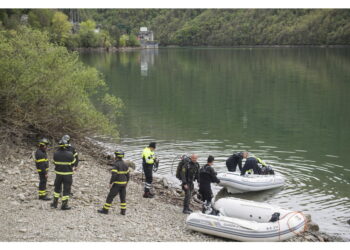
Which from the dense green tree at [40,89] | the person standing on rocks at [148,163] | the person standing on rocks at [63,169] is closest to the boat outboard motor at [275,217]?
the person standing on rocks at [148,163]

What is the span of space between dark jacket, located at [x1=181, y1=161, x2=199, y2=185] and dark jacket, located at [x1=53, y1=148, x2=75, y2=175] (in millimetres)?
3001

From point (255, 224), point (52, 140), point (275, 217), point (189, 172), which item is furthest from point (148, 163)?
point (52, 140)

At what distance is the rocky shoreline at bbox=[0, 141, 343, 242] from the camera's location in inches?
459

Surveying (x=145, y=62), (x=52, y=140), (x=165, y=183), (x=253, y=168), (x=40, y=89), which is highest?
(x=40, y=89)

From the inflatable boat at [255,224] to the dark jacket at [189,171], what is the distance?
4.17 feet

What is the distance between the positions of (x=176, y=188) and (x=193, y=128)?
13.3 metres

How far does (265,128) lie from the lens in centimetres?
3183

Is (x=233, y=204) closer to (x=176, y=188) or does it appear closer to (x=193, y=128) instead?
(x=176, y=188)

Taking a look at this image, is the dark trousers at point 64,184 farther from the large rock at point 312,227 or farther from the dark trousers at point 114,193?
the large rock at point 312,227

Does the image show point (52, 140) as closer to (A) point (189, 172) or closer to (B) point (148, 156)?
(B) point (148, 156)

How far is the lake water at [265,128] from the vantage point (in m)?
18.7

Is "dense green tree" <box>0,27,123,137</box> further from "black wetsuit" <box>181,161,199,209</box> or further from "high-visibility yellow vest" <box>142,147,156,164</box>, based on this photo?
"black wetsuit" <box>181,161,199,209</box>

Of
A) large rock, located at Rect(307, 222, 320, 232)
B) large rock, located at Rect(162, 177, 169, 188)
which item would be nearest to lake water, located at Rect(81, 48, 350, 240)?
large rock, located at Rect(307, 222, 320, 232)

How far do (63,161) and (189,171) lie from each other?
11.1 ft
